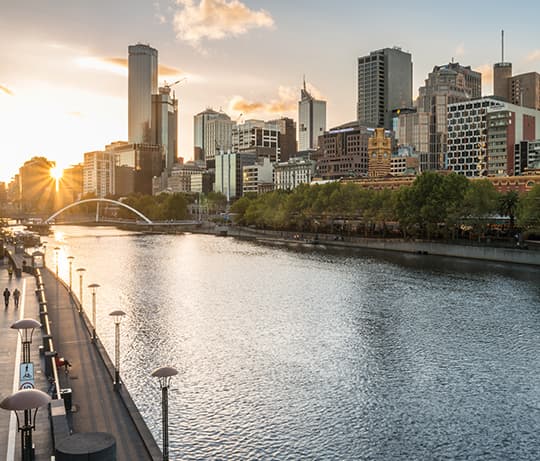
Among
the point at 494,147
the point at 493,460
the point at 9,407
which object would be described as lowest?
the point at 493,460

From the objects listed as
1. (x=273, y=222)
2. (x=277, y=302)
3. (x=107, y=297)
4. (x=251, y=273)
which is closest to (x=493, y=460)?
(x=277, y=302)

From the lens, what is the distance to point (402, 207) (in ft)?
368

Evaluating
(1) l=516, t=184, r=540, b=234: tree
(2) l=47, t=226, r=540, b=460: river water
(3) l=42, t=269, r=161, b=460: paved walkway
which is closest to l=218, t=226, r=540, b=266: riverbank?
(1) l=516, t=184, r=540, b=234: tree

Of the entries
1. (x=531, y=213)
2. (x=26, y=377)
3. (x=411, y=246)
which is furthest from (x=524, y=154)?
(x=26, y=377)

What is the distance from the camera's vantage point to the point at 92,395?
26234 mm

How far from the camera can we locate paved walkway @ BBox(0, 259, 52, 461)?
800 inches

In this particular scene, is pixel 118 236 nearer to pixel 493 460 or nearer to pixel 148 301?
pixel 148 301

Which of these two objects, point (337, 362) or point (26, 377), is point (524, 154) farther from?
point (26, 377)

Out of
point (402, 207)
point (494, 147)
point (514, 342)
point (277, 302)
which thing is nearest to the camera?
point (514, 342)

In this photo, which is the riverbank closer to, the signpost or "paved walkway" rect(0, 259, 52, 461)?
"paved walkway" rect(0, 259, 52, 461)

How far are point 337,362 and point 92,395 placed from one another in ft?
49.8

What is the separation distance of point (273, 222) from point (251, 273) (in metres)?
79.0

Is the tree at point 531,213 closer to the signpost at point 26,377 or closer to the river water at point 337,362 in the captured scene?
the river water at point 337,362

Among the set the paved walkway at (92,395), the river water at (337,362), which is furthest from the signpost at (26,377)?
the river water at (337,362)
